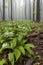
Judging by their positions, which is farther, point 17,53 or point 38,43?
point 38,43

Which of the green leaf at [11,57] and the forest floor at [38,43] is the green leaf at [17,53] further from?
the forest floor at [38,43]

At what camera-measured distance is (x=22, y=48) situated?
294 centimetres

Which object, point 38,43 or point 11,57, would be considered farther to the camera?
point 38,43

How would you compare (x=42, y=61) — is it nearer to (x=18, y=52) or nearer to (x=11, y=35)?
(x=18, y=52)

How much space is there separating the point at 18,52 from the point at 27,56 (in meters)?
0.19

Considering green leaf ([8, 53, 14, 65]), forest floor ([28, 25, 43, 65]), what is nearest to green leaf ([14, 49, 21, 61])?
green leaf ([8, 53, 14, 65])

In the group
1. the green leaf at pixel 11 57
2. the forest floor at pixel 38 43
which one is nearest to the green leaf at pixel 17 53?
the green leaf at pixel 11 57

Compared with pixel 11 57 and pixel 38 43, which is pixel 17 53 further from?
pixel 38 43

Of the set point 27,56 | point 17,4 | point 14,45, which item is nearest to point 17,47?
point 14,45

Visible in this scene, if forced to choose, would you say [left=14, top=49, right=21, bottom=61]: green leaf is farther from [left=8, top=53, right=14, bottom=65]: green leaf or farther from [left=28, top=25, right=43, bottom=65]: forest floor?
[left=28, top=25, right=43, bottom=65]: forest floor

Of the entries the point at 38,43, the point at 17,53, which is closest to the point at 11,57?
the point at 17,53

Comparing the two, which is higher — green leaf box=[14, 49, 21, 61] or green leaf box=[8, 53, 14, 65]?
green leaf box=[14, 49, 21, 61]

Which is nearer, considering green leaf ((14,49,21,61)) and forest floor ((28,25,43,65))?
green leaf ((14,49,21,61))

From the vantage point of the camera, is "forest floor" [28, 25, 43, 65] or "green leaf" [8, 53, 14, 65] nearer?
"green leaf" [8, 53, 14, 65]
